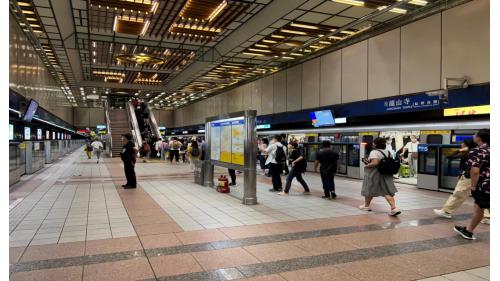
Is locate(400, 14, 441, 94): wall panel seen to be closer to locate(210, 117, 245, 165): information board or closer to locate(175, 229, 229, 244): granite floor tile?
locate(210, 117, 245, 165): information board

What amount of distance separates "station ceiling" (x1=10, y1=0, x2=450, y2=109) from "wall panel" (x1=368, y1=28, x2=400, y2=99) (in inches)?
25.9

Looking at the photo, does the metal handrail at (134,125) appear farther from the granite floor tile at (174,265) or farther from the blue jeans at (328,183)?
the granite floor tile at (174,265)

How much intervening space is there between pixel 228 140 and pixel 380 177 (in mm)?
3840

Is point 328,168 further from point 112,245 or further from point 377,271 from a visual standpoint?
point 112,245

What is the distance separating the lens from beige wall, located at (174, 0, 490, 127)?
9.35 metres

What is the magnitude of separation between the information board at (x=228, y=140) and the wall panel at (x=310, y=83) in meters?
6.87

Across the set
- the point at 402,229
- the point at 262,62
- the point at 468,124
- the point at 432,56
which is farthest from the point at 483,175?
the point at 262,62

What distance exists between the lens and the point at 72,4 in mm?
11180

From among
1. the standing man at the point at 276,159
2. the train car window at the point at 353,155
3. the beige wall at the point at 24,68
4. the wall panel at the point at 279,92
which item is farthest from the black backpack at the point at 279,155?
the wall panel at the point at 279,92

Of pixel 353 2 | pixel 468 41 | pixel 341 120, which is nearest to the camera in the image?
pixel 468 41

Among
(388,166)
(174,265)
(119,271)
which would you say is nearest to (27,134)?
(119,271)

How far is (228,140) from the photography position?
9164 millimetres

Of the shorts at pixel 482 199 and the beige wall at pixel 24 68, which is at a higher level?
the beige wall at pixel 24 68

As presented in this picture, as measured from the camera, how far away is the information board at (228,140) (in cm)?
840
